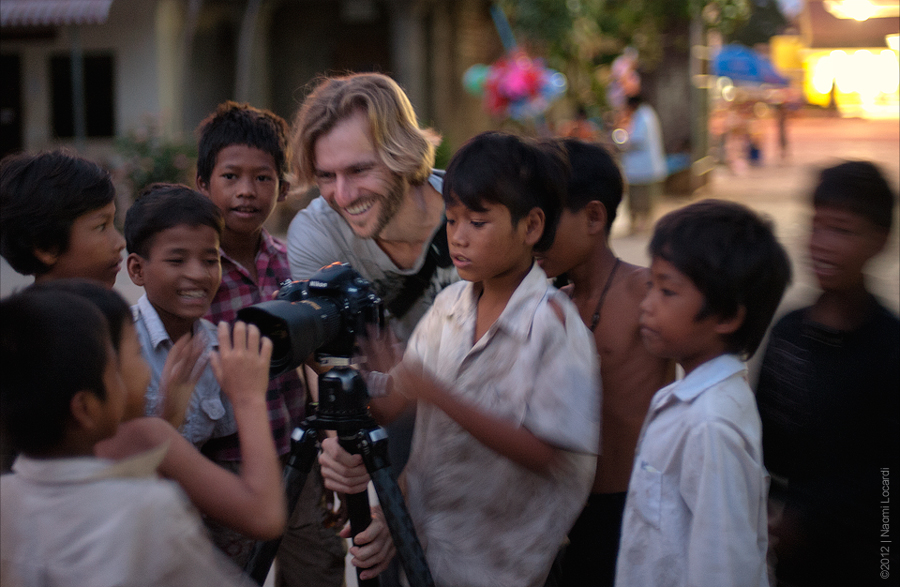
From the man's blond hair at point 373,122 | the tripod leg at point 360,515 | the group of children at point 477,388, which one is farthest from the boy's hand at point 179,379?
the man's blond hair at point 373,122

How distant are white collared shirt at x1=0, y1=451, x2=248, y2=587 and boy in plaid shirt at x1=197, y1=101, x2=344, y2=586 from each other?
0.91 meters

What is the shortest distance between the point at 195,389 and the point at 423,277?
686 millimetres

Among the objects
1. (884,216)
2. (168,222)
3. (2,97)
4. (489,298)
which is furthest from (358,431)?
(2,97)

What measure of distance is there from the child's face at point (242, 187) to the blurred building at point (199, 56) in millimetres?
7546

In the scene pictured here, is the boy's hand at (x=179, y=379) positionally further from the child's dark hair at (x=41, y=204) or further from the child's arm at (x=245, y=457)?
the child's dark hair at (x=41, y=204)

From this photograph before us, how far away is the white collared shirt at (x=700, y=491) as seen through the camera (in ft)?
4.42

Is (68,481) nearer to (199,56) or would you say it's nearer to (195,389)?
(195,389)

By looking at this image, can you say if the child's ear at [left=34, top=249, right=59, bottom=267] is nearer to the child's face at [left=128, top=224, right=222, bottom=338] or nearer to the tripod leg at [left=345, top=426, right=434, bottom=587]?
the child's face at [left=128, top=224, right=222, bottom=338]

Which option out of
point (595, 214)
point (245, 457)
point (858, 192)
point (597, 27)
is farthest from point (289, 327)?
point (597, 27)

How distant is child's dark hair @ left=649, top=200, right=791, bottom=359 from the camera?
4.95 ft

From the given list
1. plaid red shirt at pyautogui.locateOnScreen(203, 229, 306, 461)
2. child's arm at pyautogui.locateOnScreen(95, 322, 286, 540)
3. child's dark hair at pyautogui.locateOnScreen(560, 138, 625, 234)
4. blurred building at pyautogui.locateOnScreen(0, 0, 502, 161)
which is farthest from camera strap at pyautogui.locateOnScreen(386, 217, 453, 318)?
blurred building at pyautogui.locateOnScreen(0, 0, 502, 161)

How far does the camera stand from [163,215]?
1873 mm

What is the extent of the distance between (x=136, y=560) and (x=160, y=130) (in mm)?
9850

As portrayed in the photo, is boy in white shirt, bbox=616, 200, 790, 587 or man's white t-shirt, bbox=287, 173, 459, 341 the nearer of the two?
boy in white shirt, bbox=616, 200, 790, 587
